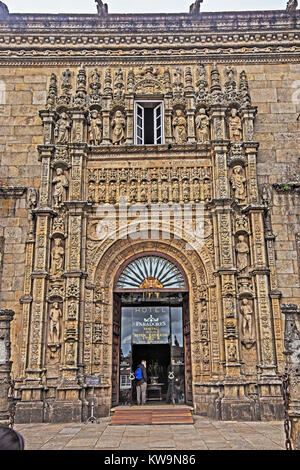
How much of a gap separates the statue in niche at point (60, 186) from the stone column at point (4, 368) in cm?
550

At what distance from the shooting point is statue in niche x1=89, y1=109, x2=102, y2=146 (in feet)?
42.0

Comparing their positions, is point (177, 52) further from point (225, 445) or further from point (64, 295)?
point (225, 445)

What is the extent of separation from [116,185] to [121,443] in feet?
23.1

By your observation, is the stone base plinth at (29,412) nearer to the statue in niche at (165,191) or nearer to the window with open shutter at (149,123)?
the statue in niche at (165,191)

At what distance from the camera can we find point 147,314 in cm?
1275

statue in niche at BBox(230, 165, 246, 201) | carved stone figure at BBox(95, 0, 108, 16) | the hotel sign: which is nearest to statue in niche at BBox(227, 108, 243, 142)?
statue in niche at BBox(230, 165, 246, 201)

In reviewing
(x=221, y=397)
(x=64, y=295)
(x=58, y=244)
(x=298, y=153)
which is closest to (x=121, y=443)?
(x=221, y=397)

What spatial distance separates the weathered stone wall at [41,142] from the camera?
1177 centimetres

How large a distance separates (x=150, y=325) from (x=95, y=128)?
20.3 ft

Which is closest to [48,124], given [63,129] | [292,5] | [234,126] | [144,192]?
[63,129]

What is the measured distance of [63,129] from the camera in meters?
12.8

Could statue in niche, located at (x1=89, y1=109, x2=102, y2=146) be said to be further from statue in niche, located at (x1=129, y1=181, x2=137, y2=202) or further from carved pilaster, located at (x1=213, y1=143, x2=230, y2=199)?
carved pilaster, located at (x1=213, y1=143, x2=230, y2=199)

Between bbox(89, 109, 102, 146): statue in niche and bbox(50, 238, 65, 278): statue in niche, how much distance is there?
3.24 meters

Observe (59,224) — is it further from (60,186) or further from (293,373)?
(293,373)
